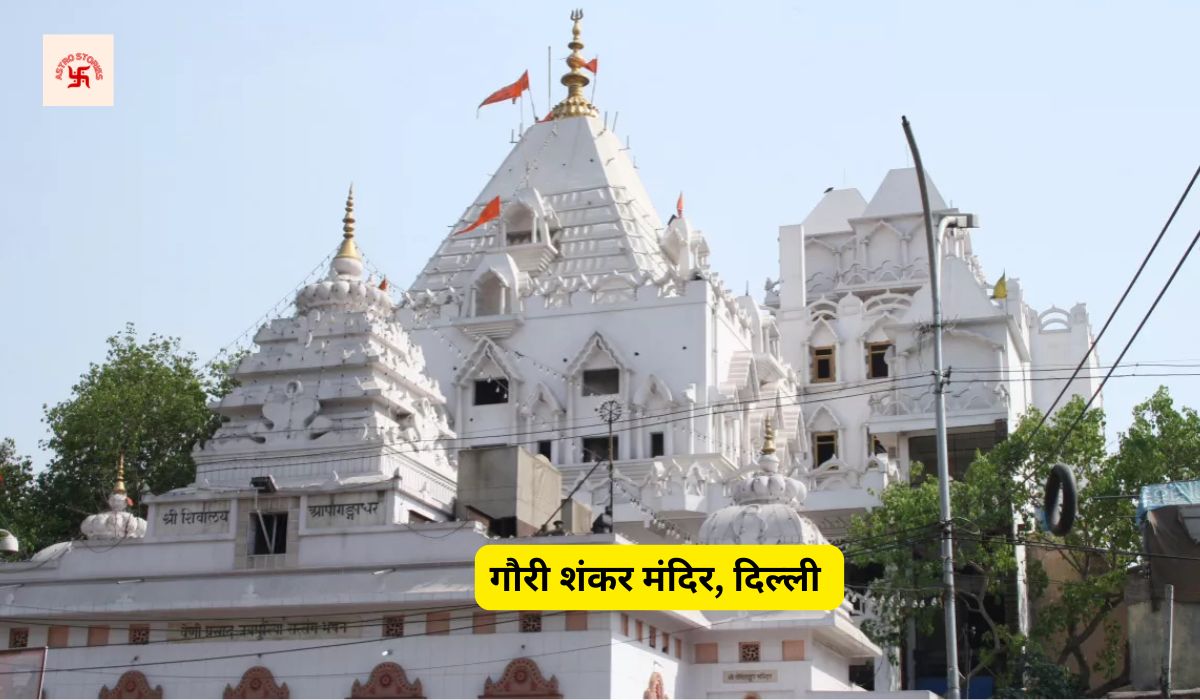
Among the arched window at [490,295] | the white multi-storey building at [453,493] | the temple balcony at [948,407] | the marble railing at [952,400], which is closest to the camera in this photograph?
the white multi-storey building at [453,493]

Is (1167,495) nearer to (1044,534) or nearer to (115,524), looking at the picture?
(1044,534)

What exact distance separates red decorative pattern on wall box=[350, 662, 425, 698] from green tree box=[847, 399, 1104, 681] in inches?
561

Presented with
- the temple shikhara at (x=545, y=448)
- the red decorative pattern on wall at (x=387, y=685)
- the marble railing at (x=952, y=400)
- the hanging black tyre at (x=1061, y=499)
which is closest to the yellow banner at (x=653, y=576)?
the temple shikhara at (x=545, y=448)

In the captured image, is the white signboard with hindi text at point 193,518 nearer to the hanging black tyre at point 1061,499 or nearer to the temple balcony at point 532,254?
the hanging black tyre at point 1061,499

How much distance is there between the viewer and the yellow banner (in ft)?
96.3

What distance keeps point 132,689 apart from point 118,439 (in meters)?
23.1

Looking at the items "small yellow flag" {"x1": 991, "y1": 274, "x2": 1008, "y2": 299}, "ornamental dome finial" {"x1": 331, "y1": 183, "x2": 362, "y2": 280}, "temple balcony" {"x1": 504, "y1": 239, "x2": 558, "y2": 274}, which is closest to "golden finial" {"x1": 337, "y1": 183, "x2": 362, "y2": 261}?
"ornamental dome finial" {"x1": 331, "y1": 183, "x2": 362, "y2": 280}

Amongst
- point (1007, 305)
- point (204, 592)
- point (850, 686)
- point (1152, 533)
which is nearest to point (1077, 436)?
point (1152, 533)

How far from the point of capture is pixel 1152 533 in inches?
1532

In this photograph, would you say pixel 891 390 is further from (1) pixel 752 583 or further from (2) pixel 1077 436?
(1) pixel 752 583

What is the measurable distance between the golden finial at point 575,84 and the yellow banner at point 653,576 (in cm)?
3291

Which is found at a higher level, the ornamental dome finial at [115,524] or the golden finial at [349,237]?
the golden finial at [349,237]

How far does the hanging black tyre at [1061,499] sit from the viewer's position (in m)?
20.9

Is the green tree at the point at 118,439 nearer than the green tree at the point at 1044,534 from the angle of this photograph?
No
